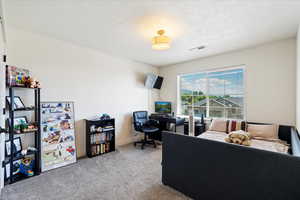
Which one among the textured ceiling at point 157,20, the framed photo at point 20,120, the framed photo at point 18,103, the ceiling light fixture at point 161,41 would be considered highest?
the textured ceiling at point 157,20

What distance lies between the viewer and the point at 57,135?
2713mm

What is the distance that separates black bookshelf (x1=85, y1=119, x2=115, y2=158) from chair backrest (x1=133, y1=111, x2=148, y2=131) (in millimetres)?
642

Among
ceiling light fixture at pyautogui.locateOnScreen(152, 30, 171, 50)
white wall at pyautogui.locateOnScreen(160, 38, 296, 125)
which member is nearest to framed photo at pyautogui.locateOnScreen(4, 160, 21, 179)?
ceiling light fixture at pyautogui.locateOnScreen(152, 30, 171, 50)

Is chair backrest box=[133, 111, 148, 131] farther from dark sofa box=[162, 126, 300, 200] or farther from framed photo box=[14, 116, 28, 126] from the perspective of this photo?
framed photo box=[14, 116, 28, 126]

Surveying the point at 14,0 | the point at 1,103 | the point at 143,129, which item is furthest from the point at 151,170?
the point at 14,0

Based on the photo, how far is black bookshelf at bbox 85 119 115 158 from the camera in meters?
3.12

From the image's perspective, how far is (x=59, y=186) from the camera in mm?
2053

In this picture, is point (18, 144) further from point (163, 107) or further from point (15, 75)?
point (163, 107)

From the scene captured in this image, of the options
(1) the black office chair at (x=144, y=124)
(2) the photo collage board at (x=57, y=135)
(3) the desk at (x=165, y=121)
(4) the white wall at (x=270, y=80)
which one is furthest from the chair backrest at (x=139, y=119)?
(4) the white wall at (x=270, y=80)

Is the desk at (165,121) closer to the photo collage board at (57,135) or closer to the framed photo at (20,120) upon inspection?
the photo collage board at (57,135)

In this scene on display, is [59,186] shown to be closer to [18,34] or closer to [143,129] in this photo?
[143,129]

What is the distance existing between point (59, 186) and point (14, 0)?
8.70 ft

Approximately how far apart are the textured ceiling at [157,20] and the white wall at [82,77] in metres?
0.27

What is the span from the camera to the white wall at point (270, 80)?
278cm
